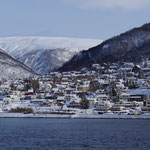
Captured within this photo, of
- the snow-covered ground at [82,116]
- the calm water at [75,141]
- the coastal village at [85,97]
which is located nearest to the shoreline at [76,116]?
the snow-covered ground at [82,116]

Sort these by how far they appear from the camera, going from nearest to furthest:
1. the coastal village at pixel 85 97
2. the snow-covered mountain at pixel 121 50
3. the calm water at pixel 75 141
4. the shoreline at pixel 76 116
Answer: the calm water at pixel 75 141 < the shoreline at pixel 76 116 < the coastal village at pixel 85 97 < the snow-covered mountain at pixel 121 50

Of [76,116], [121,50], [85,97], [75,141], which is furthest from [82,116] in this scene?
[121,50]

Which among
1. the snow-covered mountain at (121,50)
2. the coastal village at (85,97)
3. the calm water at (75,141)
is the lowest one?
the calm water at (75,141)

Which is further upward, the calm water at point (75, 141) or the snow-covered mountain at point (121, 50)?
the snow-covered mountain at point (121, 50)

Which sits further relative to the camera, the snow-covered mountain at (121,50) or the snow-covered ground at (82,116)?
the snow-covered mountain at (121,50)

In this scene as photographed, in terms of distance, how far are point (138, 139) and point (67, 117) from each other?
39.9m

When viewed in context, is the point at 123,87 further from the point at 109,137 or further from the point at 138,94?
the point at 109,137

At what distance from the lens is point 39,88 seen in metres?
117

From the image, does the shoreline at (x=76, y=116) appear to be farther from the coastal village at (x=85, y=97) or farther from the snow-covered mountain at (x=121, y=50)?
the snow-covered mountain at (x=121, y=50)

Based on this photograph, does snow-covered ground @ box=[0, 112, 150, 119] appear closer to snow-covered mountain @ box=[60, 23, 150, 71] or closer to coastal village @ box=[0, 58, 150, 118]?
coastal village @ box=[0, 58, 150, 118]

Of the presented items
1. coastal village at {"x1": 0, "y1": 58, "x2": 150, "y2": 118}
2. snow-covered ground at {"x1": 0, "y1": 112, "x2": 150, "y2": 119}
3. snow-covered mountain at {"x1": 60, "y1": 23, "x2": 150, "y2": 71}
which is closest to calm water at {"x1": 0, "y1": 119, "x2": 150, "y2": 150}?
snow-covered ground at {"x1": 0, "y1": 112, "x2": 150, "y2": 119}

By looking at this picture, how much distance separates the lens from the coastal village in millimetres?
84938

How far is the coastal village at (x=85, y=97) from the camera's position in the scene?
84938 millimetres

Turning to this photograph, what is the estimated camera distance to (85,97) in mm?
90500
